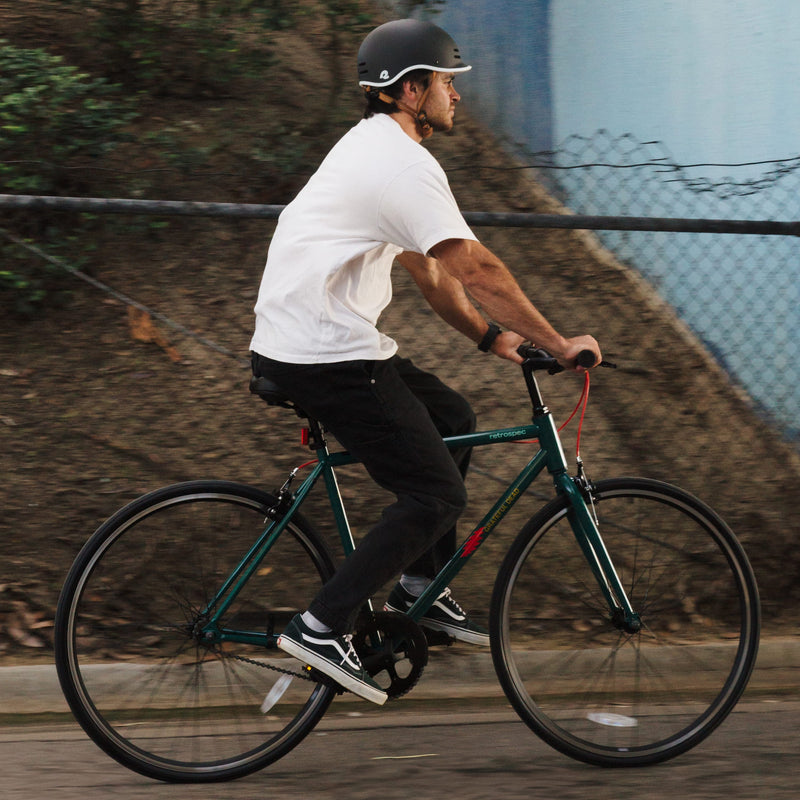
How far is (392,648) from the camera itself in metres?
3.57

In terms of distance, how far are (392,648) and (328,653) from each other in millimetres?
227

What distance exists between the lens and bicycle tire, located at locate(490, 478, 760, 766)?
3631 millimetres

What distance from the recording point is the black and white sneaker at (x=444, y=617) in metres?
3.71

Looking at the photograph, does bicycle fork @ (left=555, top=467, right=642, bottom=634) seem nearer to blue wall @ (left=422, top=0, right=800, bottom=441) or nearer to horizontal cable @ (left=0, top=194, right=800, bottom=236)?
horizontal cable @ (left=0, top=194, right=800, bottom=236)

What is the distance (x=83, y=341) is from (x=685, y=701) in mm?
3940

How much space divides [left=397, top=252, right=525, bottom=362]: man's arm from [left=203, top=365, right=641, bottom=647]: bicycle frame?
0.54 ft

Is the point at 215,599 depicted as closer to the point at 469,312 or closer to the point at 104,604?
the point at 104,604

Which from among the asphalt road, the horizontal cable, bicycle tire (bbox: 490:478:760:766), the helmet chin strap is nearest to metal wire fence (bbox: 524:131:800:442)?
the horizontal cable

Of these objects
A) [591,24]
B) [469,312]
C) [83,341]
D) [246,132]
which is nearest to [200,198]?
[246,132]

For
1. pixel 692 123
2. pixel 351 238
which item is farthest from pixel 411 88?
pixel 692 123

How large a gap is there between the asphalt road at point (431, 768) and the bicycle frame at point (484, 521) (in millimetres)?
448

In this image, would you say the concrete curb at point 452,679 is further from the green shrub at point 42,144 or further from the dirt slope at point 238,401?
the green shrub at point 42,144

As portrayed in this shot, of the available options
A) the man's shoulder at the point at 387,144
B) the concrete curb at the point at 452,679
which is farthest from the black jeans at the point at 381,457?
the concrete curb at the point at 452,679

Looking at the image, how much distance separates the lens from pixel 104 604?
3621 millimetres
